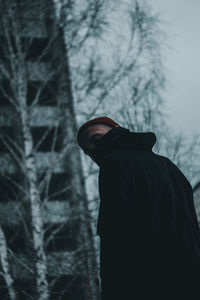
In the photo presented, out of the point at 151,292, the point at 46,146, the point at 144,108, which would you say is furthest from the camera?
the point at 46,146

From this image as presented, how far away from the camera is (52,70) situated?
9.38 meters

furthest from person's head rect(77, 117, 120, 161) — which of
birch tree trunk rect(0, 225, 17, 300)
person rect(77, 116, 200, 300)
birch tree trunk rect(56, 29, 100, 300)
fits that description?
birch tree trunk rect(0, 225, 17, 300)

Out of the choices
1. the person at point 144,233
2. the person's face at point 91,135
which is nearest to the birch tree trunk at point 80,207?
the person's face at point 91,135

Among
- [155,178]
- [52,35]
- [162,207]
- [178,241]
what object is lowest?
[178,241]

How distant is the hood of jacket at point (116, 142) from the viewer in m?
1.95

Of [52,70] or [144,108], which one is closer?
[144,108]

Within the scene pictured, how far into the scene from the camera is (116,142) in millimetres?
1953

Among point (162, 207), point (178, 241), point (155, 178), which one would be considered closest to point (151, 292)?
point (178, 241)

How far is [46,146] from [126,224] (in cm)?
1712

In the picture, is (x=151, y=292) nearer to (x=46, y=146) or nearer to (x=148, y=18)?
(x=148, y=18)

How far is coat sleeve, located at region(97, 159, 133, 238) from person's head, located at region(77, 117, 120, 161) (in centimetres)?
28

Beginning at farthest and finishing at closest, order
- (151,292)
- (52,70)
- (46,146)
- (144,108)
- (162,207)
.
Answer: (46,146) < (52,70) < (144,108) < (162,207) < (151,292)

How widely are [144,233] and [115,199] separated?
199mm

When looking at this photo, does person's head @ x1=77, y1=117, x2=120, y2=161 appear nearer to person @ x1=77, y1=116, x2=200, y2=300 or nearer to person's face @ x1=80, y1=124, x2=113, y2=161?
person's face @ x1=80, y1=124, x2=113, y2=161
